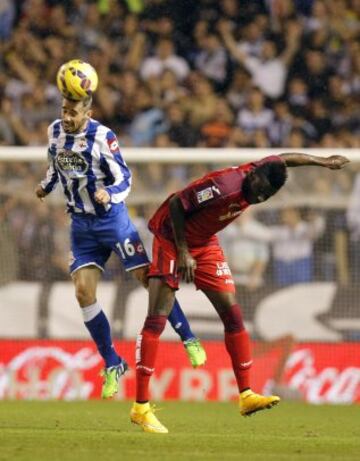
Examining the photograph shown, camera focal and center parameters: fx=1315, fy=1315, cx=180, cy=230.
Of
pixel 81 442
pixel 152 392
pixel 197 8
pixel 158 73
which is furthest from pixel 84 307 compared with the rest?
pixel 197 8

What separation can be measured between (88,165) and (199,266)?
4.21 ft

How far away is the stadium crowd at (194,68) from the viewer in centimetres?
1758

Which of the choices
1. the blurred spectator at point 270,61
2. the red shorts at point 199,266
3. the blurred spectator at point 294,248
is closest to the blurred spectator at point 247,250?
the blurred spectator at point 294,248

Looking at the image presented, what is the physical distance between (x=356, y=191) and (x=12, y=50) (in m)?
6.15

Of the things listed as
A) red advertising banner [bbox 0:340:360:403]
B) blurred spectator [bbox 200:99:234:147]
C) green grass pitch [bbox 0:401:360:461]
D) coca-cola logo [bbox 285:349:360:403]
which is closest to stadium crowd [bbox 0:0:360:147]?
blurred spectator [bbox 200:99:234:147]

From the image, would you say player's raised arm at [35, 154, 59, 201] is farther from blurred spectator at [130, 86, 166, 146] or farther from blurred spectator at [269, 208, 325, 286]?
blurred spectator at [130, 86, 166, 146]

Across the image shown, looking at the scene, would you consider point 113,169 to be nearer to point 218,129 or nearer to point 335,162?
point 335,162

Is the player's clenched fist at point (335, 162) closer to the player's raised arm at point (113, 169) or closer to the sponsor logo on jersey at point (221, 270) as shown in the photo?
the sponsor logo on jersey at point (221, 270)

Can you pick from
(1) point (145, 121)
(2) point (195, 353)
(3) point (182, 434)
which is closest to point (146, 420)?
(3) point (182, 434)

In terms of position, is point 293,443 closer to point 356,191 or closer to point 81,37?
point 356,191

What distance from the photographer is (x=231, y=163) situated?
49.8ft

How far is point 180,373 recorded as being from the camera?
1513 cm

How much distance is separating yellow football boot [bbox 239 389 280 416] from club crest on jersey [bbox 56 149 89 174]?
7.47ft

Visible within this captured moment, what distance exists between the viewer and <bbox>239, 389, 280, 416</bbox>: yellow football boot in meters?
10.2
